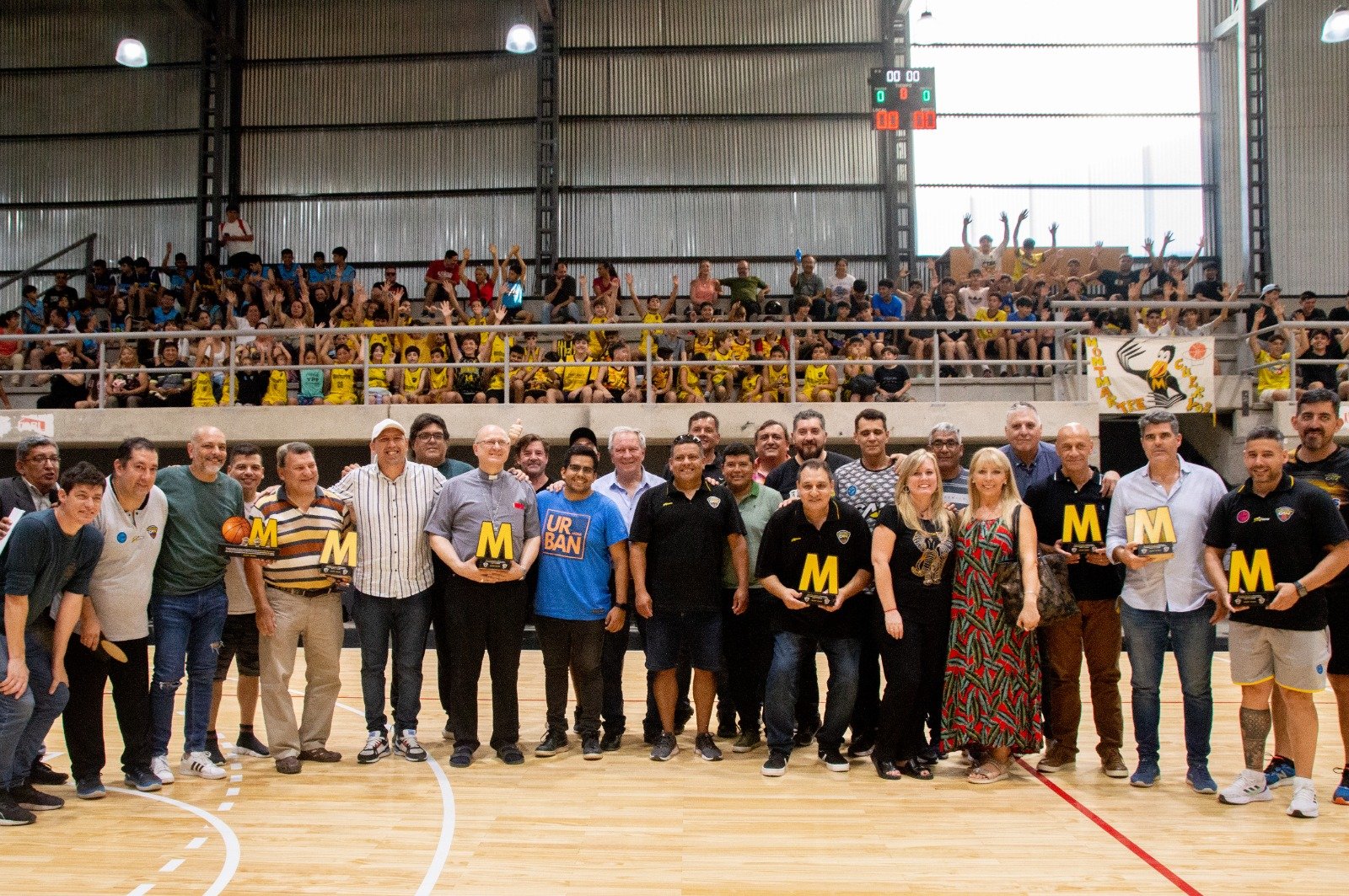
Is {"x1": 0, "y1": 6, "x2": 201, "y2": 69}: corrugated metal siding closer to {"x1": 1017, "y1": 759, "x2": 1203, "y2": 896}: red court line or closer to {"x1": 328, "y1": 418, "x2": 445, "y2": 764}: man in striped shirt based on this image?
{"x1": 328, "y1": 418, "x2": 445, "y2": 764}: man in striped shirt

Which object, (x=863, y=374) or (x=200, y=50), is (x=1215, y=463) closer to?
(x=863, y=374)

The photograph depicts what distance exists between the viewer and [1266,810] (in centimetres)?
487

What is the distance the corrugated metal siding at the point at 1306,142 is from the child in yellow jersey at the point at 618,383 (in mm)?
10427

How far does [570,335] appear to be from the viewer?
13367 mm

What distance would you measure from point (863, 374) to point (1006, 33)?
8.16 meters

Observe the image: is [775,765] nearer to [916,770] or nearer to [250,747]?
[916,770]

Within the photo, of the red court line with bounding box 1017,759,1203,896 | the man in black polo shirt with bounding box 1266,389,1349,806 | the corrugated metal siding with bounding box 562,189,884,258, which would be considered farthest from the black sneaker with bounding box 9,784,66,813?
the corrugated metal siding with bounding box 562,189,884,258

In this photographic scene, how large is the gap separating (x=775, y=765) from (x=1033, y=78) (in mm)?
15117

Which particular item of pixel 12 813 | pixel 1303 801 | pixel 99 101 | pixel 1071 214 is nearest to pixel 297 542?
pixel 12 813

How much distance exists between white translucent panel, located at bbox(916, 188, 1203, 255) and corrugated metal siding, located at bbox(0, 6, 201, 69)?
12.3 meters

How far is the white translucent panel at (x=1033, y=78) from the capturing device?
1750 cm

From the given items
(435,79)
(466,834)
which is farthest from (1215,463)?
(435,79)

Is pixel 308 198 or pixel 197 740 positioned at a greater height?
pixel 308 198

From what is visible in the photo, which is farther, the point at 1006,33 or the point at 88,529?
the point at 1006,33
